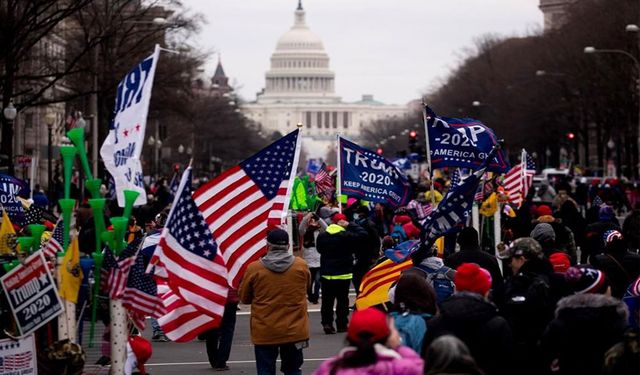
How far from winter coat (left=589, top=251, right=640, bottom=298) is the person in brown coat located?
253cm

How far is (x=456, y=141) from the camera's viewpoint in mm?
19734

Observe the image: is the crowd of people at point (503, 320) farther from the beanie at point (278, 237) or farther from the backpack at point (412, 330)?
the beanie at point (278, 237)

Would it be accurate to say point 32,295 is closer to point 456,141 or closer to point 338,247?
Result: point 456,141

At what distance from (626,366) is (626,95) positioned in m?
61.1

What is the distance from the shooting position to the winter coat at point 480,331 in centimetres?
1066

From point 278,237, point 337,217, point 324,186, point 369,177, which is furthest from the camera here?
point 324,186

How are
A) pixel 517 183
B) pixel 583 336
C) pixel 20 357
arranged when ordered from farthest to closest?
pixel 517 183
pixel 20 357
pixel 583 336

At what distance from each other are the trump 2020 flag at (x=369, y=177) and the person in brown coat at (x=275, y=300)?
8.62m

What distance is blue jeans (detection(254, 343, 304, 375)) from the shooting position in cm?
1394

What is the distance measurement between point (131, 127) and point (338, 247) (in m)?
8.77

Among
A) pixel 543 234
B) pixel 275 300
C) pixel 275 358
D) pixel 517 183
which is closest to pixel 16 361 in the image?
pixel 275 300

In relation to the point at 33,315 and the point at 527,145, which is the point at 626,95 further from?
the point at 33,315

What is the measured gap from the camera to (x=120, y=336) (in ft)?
38.6

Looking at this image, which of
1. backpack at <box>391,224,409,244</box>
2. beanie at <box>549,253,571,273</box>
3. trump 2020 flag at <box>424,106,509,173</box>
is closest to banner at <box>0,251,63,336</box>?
beanie at <box>549,253,571,273</box>
